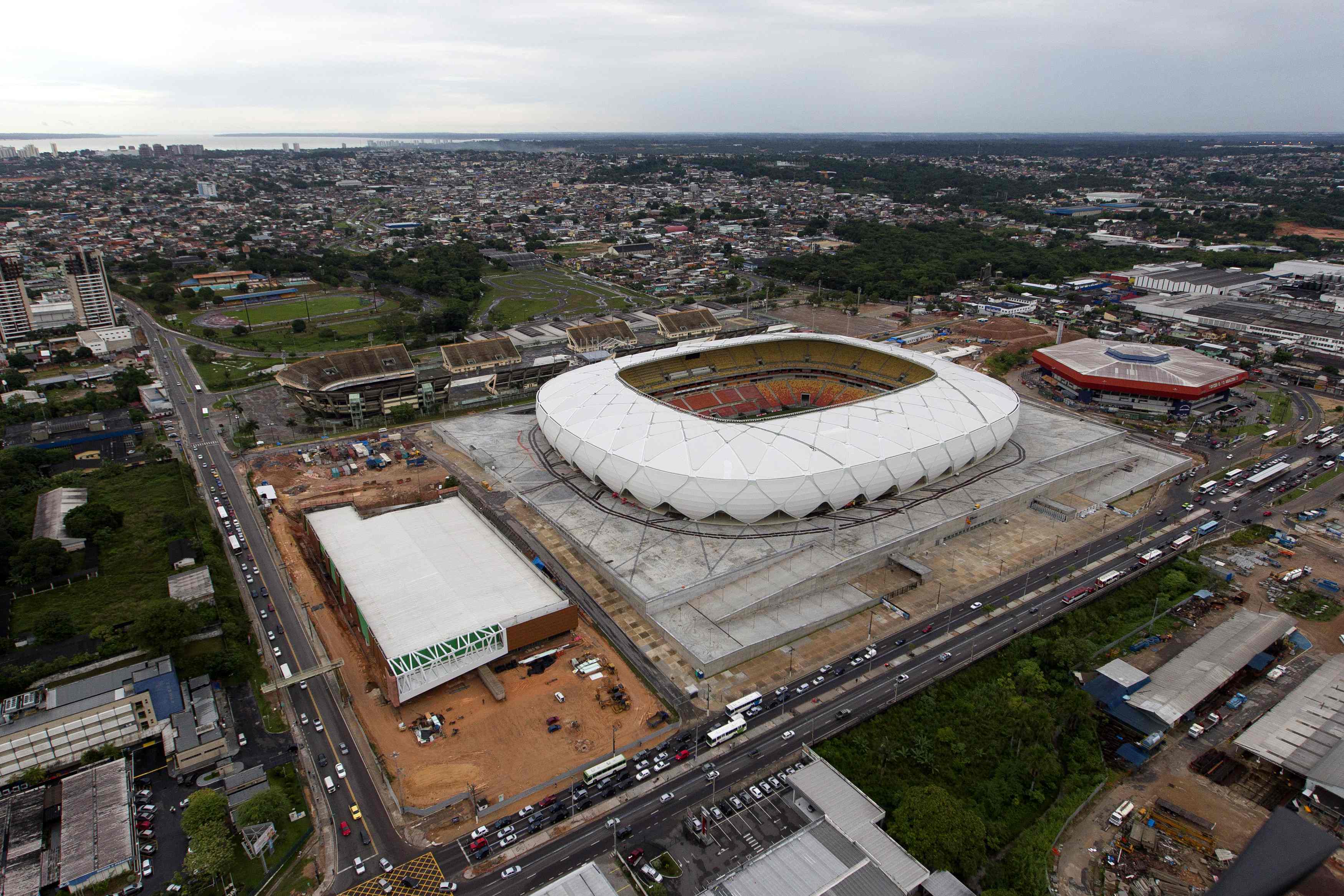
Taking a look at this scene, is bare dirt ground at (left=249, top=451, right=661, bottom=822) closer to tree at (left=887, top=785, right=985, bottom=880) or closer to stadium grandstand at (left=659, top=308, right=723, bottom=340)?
tree at (left=887, top=785, right=985, bottom=880)

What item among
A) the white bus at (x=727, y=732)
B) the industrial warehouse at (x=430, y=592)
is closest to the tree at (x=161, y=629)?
the industrial warehouse at (x=430, y=592)

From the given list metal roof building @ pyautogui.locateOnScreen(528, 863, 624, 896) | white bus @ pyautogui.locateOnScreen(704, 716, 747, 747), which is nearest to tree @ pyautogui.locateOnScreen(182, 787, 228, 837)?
metal roof building @ pyautogui.locateOnScreen(528, 863, 624, 896)

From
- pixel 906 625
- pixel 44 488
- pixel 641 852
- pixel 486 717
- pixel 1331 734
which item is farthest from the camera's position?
pixel 44 488

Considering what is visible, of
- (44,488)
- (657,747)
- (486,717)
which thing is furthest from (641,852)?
(44,488)

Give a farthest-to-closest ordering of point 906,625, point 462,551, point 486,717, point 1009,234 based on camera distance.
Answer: point 1009,234 → point 462,551 → point 906,625 → point 486,717

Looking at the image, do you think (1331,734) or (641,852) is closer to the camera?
(641,852)

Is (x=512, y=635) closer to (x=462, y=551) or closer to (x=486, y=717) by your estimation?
(x=486, y=717)
